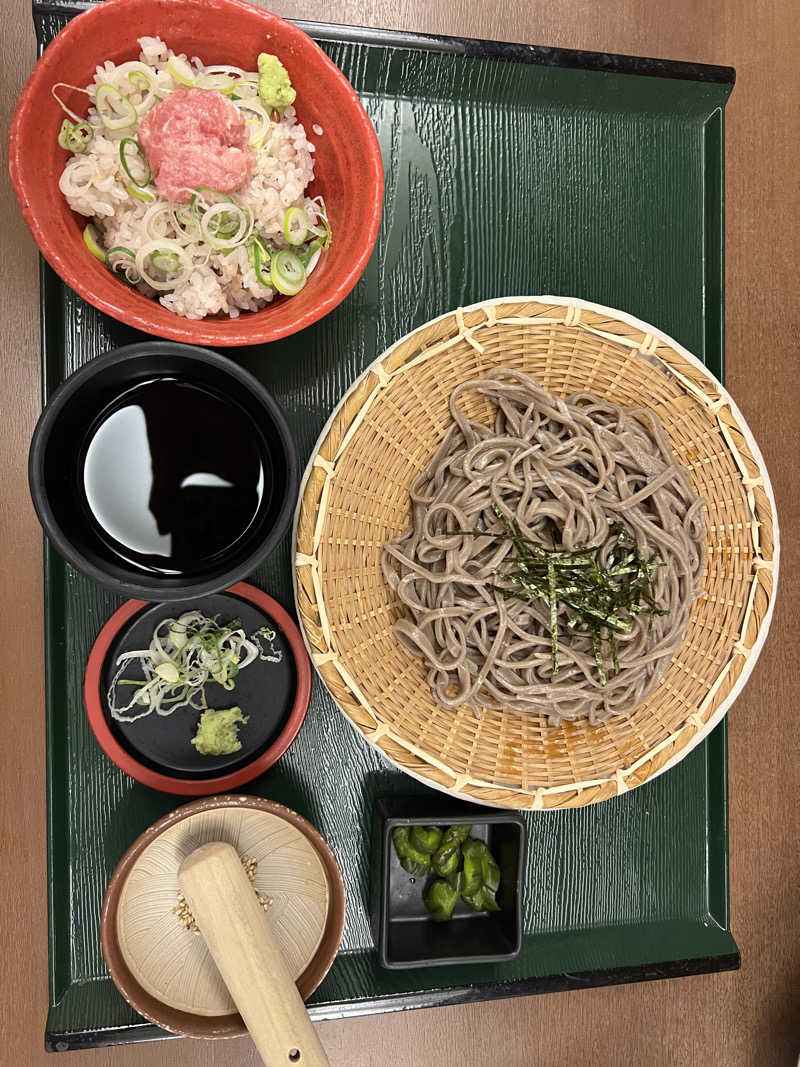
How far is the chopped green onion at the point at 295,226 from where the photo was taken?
4.04 ft

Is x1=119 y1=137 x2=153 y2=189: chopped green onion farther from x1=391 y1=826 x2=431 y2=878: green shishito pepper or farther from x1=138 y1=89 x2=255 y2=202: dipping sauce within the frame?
x1=391 y1=826 x2=431 y2=878: green shishito pepper

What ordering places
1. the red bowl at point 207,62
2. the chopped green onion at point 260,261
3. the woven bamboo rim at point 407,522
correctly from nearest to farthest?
1. the red bowl at point 207,62
2. the chopped green onion at point 260,261
3. the woven bamboo rim at point 407,522

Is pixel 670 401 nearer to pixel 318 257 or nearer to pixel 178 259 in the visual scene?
pixel 318 257

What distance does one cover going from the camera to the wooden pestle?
1178 mm

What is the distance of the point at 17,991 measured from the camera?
1686mm

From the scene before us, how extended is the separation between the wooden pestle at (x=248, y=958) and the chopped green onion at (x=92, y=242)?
0.96 metres

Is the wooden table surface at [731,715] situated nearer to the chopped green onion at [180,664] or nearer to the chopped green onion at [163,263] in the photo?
the chopped green onion at [180,664]

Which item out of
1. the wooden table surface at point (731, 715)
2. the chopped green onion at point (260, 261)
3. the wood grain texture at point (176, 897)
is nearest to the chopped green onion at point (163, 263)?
the chopped green onion at point (260, 261)

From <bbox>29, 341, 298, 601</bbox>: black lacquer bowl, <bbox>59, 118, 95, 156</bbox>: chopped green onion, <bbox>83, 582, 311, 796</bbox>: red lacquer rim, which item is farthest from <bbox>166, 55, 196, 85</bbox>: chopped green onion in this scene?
<bbox>83, 582, 311, 796</bbox>: red lacquer rim

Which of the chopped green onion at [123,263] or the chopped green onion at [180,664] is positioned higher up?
the chopped green onion at [123,263]

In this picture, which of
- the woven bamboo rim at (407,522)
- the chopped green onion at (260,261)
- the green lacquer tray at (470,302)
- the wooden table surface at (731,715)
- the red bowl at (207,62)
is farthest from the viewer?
the wooden table surface at (731,715)

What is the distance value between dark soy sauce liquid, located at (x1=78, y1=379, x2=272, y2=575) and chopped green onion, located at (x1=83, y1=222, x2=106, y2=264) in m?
0.21

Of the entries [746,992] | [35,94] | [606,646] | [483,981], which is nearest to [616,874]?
[483,981]

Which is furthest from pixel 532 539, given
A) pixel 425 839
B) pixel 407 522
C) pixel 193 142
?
pixel 193 142
